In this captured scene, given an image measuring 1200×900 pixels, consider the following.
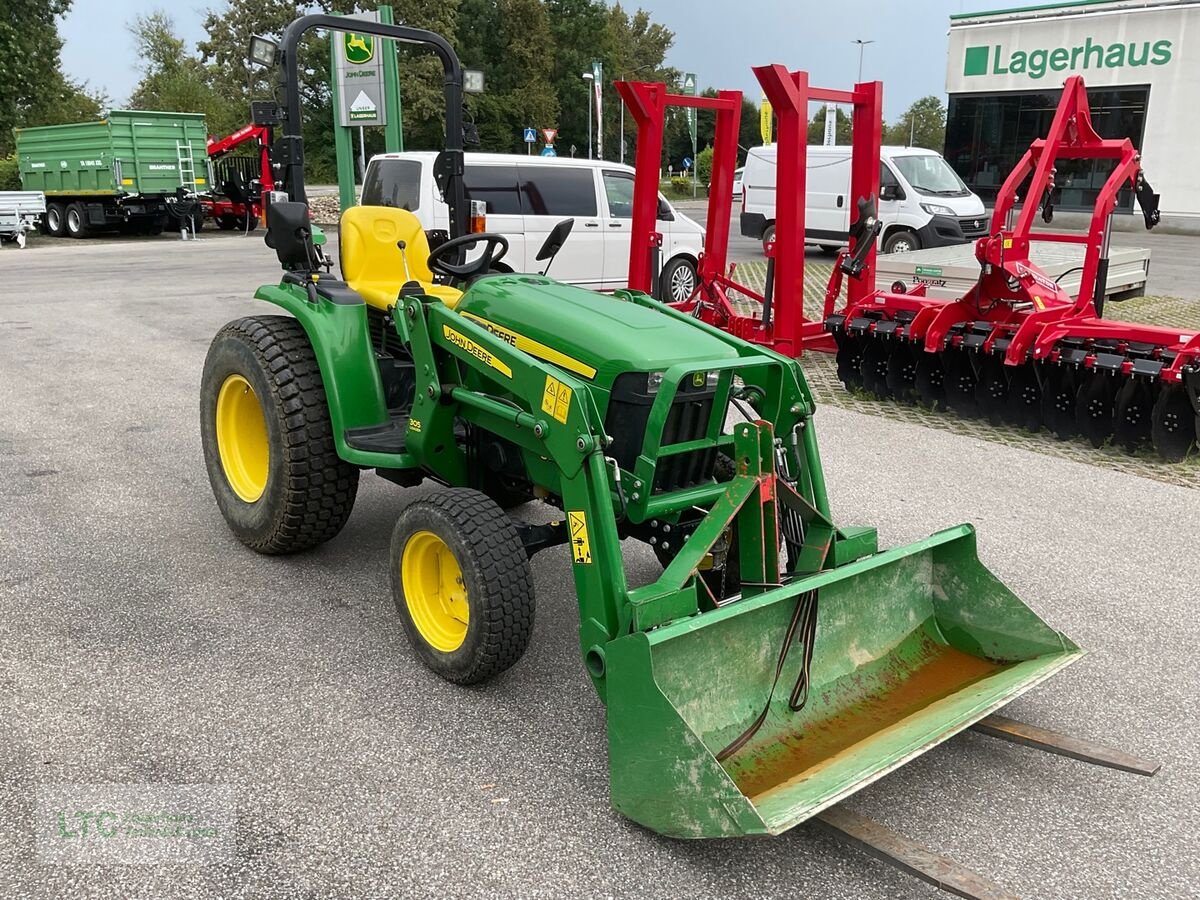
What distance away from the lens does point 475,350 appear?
3.33m

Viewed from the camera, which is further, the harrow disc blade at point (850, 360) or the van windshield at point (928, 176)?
the van windshield at point (928, 176)

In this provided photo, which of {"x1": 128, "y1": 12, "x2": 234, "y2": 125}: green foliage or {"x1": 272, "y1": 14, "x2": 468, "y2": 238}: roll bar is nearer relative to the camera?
{"x1": 272, "y1": 14, "x2": 468, "y2": 238}: roll bar

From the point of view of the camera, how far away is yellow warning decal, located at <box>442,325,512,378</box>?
321 cm

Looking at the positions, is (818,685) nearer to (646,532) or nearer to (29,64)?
(646,532)

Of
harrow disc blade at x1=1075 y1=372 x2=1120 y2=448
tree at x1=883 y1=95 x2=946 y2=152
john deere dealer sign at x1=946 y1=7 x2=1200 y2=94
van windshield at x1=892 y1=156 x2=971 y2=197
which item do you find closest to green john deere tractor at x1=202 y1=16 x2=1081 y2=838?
harrow disc blade at x1=1075 y1=372 x2=1120 y2=448

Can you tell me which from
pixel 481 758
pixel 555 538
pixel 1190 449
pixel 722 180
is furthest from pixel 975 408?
pixel 481 758

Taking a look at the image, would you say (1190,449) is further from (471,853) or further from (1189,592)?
(471,853)

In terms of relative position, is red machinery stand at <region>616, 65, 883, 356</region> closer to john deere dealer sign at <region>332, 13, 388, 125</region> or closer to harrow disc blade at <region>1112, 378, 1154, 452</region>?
harrow disc blade at <region>1112, 378, 1154, 452</region>

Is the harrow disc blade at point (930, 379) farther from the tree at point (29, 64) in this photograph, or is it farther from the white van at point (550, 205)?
the tree at point (29, 64)

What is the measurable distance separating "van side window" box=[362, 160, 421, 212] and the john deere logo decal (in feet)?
13.3

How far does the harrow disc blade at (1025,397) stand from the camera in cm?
677

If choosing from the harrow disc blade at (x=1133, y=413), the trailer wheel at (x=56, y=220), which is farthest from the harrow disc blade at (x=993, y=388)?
the trailer wheel at (x=56, y=220)

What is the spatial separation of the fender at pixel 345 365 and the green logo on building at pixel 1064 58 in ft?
77.9

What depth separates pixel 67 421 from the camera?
21.5 ft
